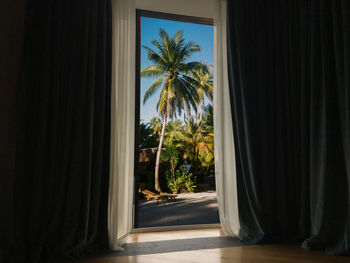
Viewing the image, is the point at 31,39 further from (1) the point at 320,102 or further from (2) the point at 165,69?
(1) the point at 320,102

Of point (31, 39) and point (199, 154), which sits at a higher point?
point (31, 39)

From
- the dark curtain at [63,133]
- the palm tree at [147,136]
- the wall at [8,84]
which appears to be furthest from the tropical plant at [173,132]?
the wall at [8,84]

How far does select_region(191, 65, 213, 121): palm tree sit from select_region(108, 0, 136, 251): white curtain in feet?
3.48

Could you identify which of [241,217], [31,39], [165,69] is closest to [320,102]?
[241,217]

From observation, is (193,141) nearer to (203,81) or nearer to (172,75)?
(203,81)

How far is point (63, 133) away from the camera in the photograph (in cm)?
215

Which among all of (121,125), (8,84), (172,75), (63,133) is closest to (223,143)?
(121,125)

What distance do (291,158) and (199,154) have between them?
3.55 feet

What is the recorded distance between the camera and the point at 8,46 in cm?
204

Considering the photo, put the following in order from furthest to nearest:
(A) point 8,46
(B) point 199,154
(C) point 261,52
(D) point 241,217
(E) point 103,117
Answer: (B) point 199,154, (C) point 261,52, (D) point 241,217, (E) point 103,117, (A) point 8,46

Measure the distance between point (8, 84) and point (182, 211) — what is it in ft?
7.22

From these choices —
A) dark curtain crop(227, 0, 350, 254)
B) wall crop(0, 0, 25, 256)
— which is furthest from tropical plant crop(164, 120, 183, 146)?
wall crop(0, 0, 25, 256)

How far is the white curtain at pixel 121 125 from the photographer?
2.27m

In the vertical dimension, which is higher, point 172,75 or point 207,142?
point 172,75
